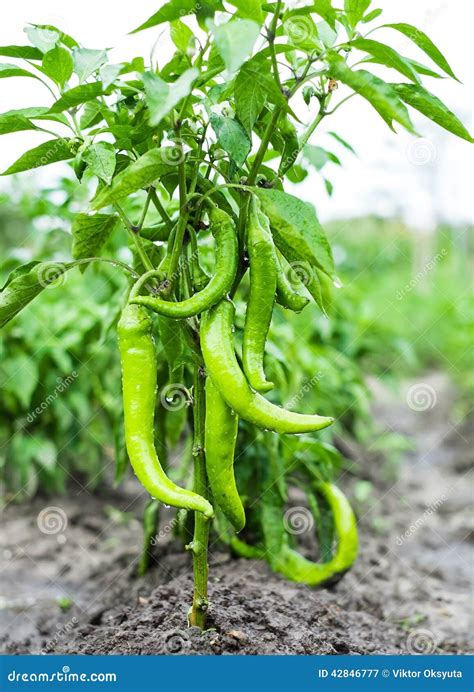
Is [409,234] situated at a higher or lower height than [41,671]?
higher

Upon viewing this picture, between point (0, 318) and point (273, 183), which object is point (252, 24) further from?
point (0, 318)

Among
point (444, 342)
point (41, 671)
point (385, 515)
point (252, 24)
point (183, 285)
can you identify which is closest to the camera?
point (252, 24)

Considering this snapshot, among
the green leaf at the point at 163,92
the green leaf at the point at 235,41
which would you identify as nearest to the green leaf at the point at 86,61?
the green leaf at the point at 163,92

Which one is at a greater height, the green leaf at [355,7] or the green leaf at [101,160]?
the green leaf at [355,7]

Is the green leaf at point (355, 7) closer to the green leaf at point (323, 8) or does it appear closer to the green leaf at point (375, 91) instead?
the green leaf at point (323, 8)

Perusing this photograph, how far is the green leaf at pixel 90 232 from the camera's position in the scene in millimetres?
1711

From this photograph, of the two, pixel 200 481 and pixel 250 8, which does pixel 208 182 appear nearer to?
pixel 250 8

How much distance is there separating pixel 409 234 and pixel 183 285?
1370 centimetres

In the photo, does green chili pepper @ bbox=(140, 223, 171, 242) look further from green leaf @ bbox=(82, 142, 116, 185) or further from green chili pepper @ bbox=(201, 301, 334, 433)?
green chili pepper @ bbox=(201, 301, 334, 433)

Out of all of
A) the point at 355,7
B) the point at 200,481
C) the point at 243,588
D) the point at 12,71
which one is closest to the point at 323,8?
the point at 355,7

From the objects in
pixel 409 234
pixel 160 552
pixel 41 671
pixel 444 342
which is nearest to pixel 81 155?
pixel 41 671

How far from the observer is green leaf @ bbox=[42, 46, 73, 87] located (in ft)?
4.83

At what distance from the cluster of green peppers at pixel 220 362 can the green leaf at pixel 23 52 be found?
499 mm

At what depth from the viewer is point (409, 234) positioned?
1464cm
